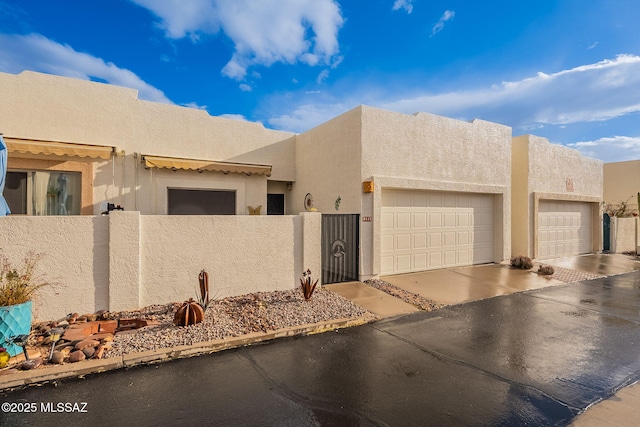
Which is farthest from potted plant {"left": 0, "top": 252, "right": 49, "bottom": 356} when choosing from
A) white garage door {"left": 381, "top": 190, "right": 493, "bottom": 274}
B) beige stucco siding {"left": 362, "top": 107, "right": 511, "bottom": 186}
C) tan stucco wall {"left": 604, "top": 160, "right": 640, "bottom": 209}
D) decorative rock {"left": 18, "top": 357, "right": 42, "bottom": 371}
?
tan stucco wall {"left": 604, "top": 160, "right": 640, "bottom": 209}

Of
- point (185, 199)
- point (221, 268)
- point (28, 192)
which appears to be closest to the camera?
point (221, 268)

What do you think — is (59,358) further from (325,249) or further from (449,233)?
(449,233)

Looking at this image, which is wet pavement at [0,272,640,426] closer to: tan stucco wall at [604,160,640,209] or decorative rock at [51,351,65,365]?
decorative rock at [51,351,65,365]

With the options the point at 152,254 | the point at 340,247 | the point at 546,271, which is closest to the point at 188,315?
the point at 152,254

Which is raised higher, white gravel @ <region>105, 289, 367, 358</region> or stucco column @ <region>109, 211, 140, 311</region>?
stucco column @ <region>109, 211, 140, 311</region>

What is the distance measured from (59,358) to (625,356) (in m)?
8.09

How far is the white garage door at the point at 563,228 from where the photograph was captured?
1323 cm

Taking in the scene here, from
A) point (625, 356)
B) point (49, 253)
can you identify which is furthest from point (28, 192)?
point (625, 356)

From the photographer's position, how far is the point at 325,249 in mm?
8195

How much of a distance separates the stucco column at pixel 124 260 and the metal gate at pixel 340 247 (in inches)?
169

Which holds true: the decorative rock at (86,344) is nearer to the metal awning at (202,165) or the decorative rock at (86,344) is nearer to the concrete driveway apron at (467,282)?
the metal awning at (202,165)

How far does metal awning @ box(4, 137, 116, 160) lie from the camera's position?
748 centimetres

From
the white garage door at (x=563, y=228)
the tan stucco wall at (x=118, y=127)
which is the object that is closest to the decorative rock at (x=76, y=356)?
the tan stucco wall at (x=118, y=127)

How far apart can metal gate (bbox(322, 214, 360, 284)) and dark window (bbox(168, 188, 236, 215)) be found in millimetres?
7434
